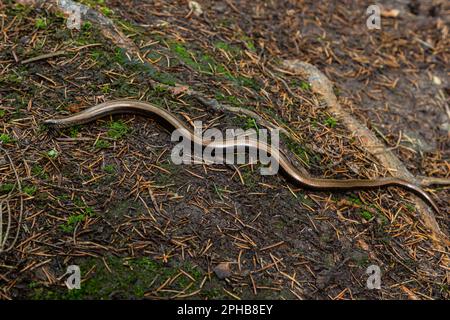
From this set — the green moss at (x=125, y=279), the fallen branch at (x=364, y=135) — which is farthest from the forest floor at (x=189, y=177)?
the fallen branch at (x=364, y=135)

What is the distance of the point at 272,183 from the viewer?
15.8ft

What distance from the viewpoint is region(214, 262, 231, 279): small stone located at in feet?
13.1

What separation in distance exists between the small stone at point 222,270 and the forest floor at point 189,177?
2cm

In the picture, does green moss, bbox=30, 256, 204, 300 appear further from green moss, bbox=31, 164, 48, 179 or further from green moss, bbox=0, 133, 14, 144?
green moss, bbox=0, 133, 14, 144

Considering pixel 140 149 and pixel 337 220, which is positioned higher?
pixel 140 149

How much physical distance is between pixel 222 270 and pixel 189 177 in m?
1.00

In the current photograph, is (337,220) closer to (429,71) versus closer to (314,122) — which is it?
(314,122)

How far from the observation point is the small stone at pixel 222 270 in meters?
3.99

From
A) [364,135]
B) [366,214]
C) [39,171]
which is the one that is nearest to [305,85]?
[364,135]

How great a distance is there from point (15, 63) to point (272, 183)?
2990 millimetres

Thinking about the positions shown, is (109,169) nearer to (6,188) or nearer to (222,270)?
(6,188)

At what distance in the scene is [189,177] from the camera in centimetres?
461
